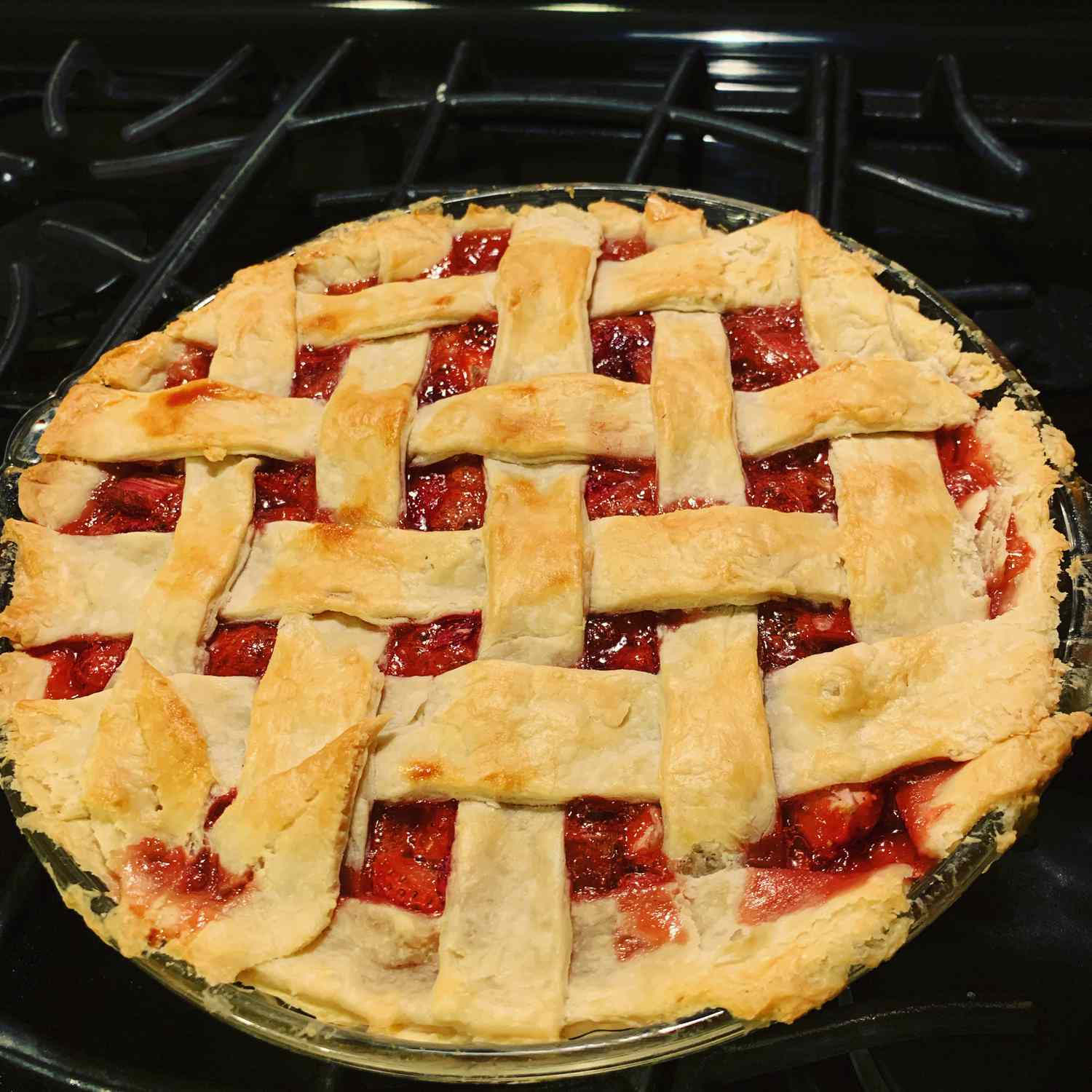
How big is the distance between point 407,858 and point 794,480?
683 millimetres

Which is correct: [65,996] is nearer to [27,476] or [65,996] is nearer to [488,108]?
[27,476]

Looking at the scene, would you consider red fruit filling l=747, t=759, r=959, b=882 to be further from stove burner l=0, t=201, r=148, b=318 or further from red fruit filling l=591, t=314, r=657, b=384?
stove burner l=0, t=201, r=148, b=318

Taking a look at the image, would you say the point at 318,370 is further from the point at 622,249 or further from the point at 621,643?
the point at 621,643

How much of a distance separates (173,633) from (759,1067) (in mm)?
897

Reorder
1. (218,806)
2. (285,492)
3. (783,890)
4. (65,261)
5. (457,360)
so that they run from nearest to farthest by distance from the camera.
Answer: (783,890) < (218,806) < (285,492) < (457,360) < (65,261)

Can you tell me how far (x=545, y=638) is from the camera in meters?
1.21

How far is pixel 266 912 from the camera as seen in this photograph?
1098mm

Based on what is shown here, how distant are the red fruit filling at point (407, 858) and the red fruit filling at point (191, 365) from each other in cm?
81

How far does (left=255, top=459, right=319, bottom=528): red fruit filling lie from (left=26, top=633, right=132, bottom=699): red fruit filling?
246mm

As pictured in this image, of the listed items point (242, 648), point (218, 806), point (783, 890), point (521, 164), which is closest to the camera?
point (783, 890)

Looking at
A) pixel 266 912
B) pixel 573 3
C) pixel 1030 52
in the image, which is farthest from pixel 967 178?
pixel 266 912

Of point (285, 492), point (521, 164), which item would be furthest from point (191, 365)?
point (521, 164)

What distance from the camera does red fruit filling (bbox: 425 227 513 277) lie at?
5.48ft

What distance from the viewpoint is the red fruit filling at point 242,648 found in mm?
1279
